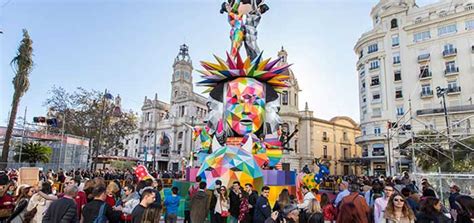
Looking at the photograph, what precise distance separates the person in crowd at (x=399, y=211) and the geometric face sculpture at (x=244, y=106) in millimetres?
10903

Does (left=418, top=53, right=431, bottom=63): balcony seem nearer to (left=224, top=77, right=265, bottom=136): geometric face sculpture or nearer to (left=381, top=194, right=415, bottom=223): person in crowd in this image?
(left=224, top=77, right=265, bottom=136): geometric face sculpture

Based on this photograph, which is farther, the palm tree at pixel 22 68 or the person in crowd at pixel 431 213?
the palm tree at pixel 22 68

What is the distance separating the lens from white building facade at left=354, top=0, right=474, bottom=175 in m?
34.6

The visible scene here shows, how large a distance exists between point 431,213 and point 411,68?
129 ft

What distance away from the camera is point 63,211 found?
4.36m

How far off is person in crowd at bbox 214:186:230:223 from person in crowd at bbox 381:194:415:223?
12.6 feet

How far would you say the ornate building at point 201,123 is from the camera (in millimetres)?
50688

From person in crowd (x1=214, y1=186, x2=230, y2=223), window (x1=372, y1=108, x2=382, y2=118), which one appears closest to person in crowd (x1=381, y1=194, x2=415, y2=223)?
person in crowd (x1=214, y1=186, x2=230, y2=223)

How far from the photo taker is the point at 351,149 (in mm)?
59656

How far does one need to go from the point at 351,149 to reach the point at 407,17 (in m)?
28.2

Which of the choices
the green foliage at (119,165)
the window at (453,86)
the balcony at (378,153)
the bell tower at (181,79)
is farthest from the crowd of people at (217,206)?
the bell tower at (181,79)

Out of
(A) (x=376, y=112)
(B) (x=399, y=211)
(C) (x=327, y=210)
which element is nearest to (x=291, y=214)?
(B) (x=399, y=211)

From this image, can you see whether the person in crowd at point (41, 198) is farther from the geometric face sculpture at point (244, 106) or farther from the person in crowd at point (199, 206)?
the geometric face sculpture at point (244, 106)

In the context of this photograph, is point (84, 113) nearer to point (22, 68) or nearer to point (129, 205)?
point (22, 68)
